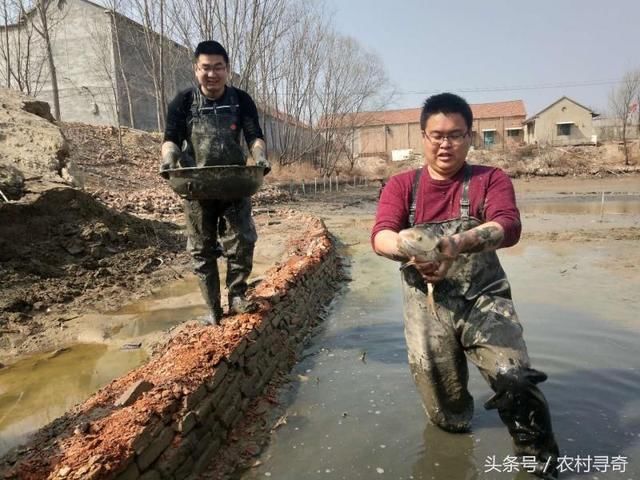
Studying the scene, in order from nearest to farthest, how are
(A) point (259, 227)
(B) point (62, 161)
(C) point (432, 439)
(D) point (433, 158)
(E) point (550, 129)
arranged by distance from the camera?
(D) point (433, 158), (C) point (432, 439), (B) point (62, 161), (A) point (259, 227), (E) point (550, 129)

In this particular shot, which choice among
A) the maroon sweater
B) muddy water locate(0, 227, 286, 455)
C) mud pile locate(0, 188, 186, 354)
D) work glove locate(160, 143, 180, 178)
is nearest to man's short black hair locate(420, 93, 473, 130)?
the maroon sweater

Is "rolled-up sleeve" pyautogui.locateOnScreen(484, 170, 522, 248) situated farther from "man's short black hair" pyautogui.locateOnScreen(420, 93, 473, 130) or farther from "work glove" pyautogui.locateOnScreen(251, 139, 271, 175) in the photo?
"work glove" pyautogui.locateOnScreen(251, 139, 271, 175)

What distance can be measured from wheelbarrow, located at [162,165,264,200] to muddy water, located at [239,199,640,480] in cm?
156

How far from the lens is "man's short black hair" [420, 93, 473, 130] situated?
2.42m

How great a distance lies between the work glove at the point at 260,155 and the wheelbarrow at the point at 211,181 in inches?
4.2

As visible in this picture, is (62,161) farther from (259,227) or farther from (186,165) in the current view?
(186,165)

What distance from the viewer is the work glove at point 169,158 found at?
10.9 feet

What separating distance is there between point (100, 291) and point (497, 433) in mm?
4465

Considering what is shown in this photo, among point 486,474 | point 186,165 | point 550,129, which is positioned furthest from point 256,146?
point 550,129

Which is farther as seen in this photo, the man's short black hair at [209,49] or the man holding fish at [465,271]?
the man's short black hair at [209,49]

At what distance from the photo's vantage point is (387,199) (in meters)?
2.60

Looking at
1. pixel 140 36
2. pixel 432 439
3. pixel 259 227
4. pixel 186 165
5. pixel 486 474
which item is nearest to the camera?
pixel 486 474

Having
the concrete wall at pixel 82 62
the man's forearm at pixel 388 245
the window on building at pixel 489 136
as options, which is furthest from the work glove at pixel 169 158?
the window on building at pixel 489 136

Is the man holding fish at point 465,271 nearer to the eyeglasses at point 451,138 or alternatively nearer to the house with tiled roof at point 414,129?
the eyeglasses at point 451,138
